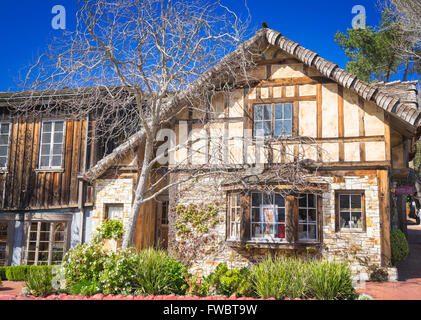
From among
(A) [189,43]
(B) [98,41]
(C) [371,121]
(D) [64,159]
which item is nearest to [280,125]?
(C) [371,121]

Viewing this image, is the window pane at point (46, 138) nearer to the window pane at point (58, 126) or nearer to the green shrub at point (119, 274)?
the window pane at point (58, 126)

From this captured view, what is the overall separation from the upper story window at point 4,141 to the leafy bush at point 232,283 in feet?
32.7

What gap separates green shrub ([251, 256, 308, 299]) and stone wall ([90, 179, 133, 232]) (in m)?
5.61

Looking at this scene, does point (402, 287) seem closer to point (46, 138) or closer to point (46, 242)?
point (46, 242)

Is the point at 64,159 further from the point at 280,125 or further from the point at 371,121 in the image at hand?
the point at 371,121

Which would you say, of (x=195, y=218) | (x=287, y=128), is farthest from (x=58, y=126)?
(x=287, y=128)

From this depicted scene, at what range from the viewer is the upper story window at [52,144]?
1432 cm

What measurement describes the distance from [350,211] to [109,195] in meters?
6.97

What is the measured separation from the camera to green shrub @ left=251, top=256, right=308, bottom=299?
7945 mm

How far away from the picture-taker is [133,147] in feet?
41.4

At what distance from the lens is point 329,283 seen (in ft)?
26.0

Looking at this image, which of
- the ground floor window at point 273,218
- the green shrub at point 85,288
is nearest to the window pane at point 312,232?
the ground floor window at point 273,218

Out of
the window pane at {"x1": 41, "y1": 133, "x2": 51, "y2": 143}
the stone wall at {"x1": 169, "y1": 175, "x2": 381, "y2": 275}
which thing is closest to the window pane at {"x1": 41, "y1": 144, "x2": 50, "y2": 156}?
the window pane at {"x1": 41, "y1": 133, "x2": 51, "y2": 143}
